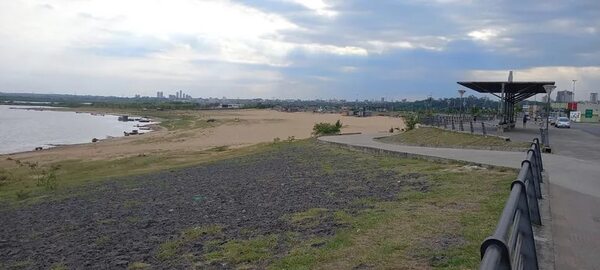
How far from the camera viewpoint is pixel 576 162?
14391 millimetres

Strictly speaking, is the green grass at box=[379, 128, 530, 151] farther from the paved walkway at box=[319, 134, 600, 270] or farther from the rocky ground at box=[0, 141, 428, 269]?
the rocky ground at box=[0, 141, 428, 269]

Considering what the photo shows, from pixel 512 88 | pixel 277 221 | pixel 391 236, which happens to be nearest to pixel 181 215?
pixel 277 221

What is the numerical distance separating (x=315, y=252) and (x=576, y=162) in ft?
35.0

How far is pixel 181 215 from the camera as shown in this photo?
11.1m

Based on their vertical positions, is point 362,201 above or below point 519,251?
below

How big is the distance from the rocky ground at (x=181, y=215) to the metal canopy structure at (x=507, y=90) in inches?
601

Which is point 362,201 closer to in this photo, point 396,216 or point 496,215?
point 396,216

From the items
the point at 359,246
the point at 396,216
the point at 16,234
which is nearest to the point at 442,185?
the point at 396,216

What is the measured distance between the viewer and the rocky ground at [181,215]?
27.4 feet

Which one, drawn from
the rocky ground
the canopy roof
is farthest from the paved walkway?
the canopy roof

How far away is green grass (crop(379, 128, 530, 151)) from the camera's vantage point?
19034 millimetres

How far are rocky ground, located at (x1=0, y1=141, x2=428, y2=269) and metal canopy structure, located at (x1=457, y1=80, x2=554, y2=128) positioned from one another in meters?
15.3

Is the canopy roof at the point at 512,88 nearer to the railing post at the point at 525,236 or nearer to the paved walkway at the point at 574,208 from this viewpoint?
the paved walkway at the point at 574,208

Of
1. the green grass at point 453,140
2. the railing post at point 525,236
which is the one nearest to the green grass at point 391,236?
the railing post at point 525,236
